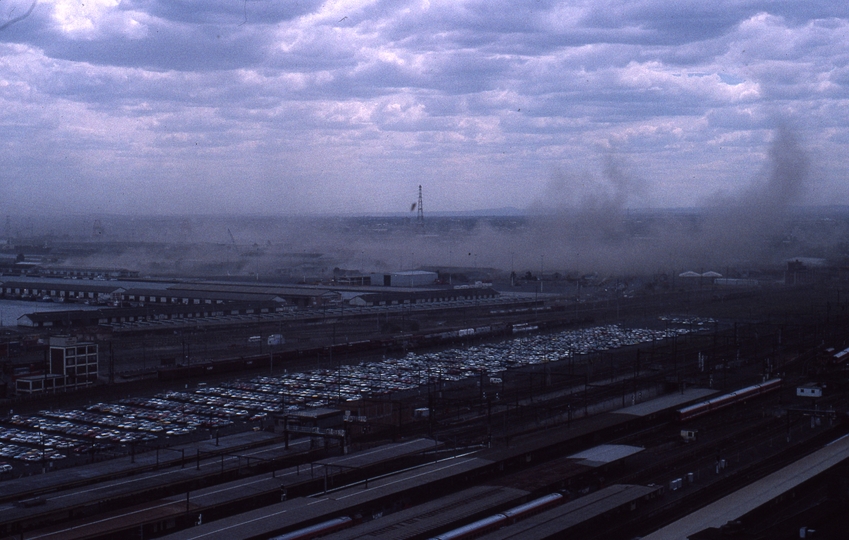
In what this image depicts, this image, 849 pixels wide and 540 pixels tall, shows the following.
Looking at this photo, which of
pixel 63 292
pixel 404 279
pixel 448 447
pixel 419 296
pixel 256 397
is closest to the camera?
pixel 448 447

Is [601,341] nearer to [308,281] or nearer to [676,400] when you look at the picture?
[676,400]

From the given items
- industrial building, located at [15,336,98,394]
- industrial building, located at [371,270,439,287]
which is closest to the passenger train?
industrial building, located at [15,336,98,394]

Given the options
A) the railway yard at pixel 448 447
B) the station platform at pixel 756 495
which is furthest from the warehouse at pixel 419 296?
the station platform at pixel 756 495

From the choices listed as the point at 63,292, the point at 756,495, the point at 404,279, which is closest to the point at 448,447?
the point at 756,495

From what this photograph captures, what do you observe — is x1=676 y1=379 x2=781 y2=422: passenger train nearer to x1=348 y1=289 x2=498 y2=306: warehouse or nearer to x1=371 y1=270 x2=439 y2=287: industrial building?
x1=348 y1=289 x2=498 y2=306: warehouse

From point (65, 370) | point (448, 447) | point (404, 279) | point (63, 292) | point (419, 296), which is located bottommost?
point (448, 447)

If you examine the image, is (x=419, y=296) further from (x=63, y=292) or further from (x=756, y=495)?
(x=756, y=495)

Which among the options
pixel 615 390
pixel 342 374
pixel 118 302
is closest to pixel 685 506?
pixel 615 390

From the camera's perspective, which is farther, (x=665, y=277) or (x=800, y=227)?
(x=800, y=227)

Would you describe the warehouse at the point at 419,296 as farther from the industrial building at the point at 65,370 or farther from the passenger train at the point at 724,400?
the passenger train at the point at 724,400
